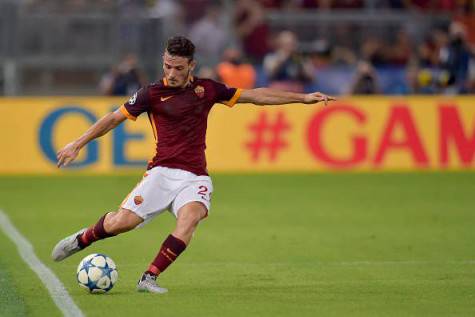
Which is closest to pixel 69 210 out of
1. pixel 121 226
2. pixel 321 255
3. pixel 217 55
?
pixel 321 255

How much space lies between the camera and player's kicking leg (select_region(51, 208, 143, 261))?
9508 mm

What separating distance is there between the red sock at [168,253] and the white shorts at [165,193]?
335 millimetres

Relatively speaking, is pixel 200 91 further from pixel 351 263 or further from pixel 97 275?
pixel 351 263

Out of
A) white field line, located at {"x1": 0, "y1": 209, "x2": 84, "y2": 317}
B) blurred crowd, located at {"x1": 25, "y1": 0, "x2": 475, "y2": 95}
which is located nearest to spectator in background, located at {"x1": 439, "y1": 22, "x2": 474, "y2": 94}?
blurred crowd, located at {"x1": 25, "y1": 0, "x2": 475, "y2": 95}

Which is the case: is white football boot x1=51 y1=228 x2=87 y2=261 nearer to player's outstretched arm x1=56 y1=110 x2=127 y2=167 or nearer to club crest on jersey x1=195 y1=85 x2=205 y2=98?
player's outstretched arm x1=56 y1=110 x2=127 y2=167

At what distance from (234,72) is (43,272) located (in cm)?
1289

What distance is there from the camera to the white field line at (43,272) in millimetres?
8648

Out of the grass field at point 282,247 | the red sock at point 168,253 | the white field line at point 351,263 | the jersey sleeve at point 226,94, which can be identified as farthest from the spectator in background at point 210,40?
the red sock at point 168,253

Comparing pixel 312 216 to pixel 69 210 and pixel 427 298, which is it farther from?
pixel 427 298

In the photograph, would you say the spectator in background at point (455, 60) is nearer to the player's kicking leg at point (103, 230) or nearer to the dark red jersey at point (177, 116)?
the dark red jersey at point (177, 116)

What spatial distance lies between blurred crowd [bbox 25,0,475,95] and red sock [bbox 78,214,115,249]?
13348 mm

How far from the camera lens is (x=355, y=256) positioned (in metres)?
11.7

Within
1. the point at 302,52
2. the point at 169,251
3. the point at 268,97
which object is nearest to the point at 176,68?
the point at 268,97

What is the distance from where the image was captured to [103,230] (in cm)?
959
